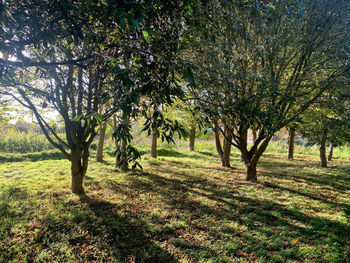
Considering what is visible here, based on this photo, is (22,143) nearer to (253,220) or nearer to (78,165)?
(78,165)

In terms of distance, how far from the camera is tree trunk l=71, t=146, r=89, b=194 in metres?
5.46

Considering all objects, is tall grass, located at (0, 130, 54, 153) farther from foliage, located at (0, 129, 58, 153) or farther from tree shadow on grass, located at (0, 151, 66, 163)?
tree shadow on grass, located at (0, 151, 66, 163)

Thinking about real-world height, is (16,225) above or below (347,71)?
below

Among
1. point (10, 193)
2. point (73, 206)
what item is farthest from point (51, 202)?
point (10, 193)

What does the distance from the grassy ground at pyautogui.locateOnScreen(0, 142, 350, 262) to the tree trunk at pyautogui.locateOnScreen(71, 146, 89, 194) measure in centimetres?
29

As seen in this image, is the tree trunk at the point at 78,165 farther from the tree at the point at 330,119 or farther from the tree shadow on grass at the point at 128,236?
the tree at the point at 330,119

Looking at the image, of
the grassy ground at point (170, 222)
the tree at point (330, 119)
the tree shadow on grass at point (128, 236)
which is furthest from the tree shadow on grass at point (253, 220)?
the tree at point (330, 119)

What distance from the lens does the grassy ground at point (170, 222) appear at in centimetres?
337

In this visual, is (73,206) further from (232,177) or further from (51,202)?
(232,177)

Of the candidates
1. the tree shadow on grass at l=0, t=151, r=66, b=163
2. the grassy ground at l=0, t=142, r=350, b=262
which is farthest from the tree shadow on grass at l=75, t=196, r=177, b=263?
the tree shadow on grass at l=0, t=151, r=66, b=163

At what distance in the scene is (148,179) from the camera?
27.3 ft

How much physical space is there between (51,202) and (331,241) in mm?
6385

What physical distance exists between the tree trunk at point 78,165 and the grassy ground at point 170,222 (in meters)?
0.29

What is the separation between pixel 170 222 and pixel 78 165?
3084 millimetres
